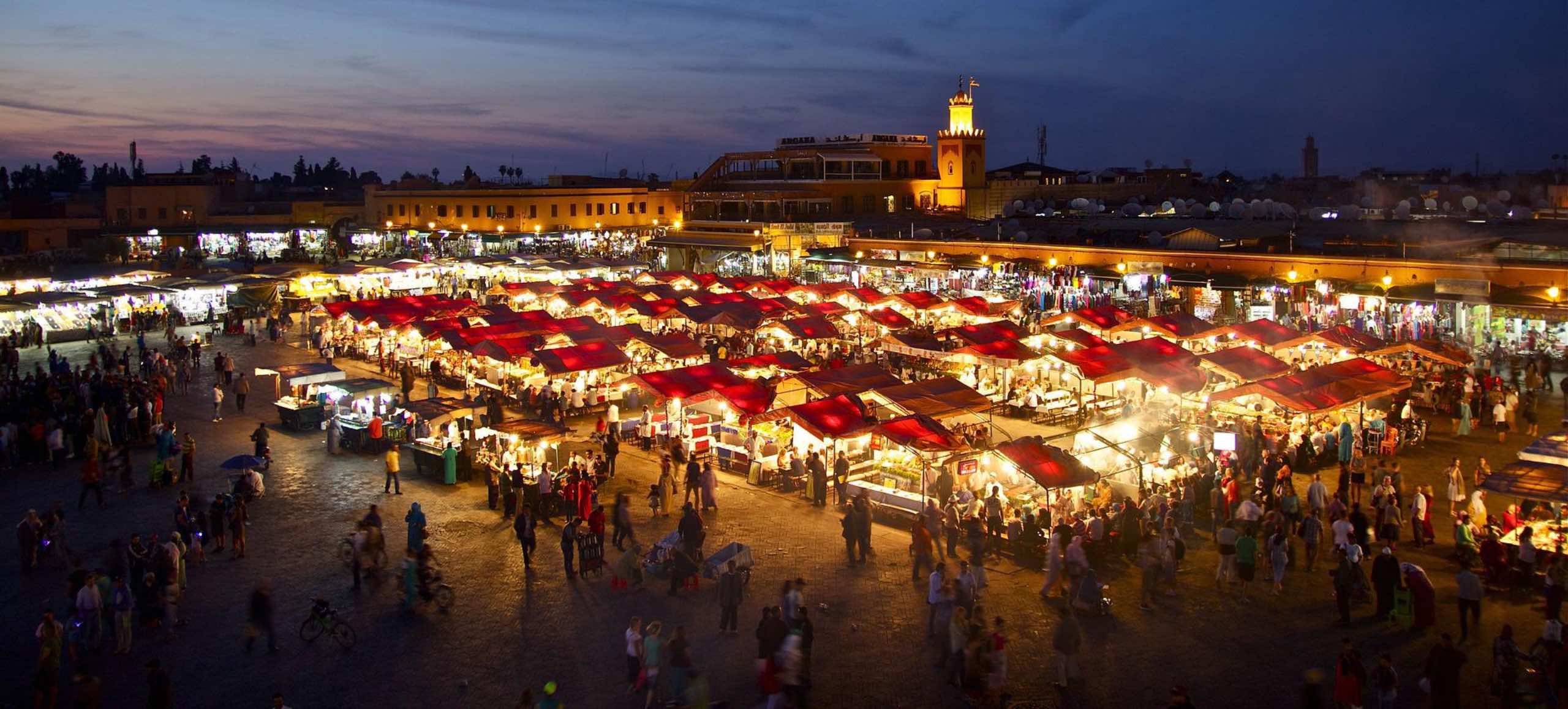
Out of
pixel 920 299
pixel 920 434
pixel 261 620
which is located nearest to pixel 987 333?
pixel 920 299

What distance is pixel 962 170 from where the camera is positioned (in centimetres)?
6153

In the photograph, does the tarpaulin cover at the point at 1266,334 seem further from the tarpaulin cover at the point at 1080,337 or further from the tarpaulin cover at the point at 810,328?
the tarpaulin cover at the point at 810,328

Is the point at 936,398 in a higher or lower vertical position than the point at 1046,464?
higher

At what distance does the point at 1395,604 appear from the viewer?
34.0 ft

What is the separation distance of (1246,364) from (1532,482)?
7791 millimetres

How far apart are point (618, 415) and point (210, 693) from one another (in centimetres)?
1052

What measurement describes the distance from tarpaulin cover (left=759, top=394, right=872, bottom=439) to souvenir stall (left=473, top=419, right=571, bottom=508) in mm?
3186

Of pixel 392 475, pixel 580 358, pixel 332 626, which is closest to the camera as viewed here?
pixel 332 626

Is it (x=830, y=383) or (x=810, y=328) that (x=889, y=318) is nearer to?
(x=810, y=328)

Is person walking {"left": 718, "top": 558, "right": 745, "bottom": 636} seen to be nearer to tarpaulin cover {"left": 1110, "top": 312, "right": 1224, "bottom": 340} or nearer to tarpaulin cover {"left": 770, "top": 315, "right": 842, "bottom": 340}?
tarpaulin cover {"left": 770, "top": 315, "right": 842, "bottom": 340}

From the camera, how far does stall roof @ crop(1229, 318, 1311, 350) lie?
2205cm

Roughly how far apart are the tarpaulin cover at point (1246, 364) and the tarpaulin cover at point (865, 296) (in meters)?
11.6

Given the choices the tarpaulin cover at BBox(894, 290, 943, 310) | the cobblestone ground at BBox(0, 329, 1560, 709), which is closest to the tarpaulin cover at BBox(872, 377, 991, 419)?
the cobblestone ground at BBox(0, 329, 1560, 709)

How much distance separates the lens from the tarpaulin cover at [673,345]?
2227 centimetres
